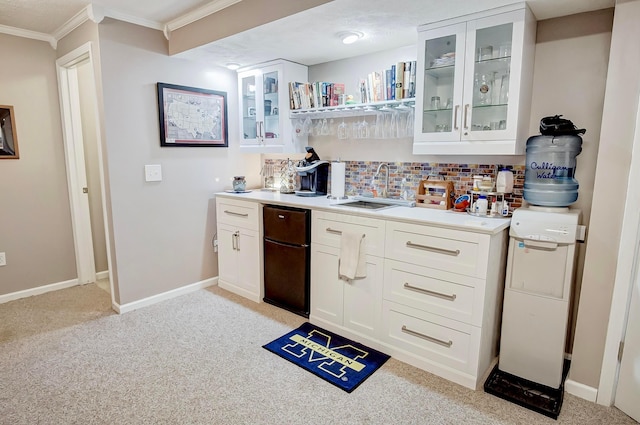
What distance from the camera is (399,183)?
2947 mm

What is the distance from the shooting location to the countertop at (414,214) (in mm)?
Answer: 2008

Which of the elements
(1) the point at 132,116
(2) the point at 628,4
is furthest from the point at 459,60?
(1) the point at 132,116

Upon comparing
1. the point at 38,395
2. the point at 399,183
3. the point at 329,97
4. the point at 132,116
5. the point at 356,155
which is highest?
the point at 329,97

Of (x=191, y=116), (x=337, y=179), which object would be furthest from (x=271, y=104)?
(x=337, y=179)

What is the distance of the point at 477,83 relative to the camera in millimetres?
2250

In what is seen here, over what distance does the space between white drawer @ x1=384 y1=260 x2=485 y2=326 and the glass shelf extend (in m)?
1.15

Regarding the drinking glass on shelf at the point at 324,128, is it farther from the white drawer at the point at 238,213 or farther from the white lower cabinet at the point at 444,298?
the white lower cabinet at the point at 444,298

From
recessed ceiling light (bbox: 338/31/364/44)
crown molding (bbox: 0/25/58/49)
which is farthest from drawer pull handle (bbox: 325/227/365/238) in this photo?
crown molding (bbox: 0/25/58/49)

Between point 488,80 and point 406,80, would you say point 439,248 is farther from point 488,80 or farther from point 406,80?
point 406,80

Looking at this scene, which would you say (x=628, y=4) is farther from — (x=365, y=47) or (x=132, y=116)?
(x=132, y=116)

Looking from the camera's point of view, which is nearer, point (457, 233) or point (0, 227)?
point (457, 233)

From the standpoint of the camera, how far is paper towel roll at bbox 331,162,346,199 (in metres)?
3.08

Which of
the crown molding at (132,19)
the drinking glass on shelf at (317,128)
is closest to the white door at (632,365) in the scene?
the drinking glass on shelf at (317,128)

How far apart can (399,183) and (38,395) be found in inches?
106
